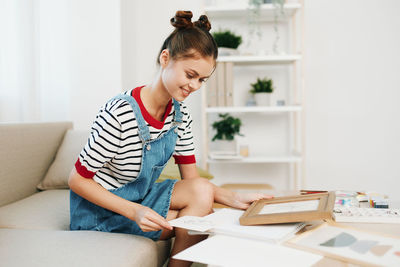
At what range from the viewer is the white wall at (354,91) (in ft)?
8.84

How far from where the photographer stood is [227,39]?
2.50 meters

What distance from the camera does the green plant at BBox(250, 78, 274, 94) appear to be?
98.4 inches

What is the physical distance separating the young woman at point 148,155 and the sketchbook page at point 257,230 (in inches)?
5.9

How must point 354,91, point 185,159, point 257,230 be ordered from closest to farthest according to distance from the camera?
point 257,230 < point 185,159 < point 354,91

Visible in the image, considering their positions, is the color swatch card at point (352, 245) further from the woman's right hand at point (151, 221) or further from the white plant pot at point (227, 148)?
the white plant pot at point (227, 148)

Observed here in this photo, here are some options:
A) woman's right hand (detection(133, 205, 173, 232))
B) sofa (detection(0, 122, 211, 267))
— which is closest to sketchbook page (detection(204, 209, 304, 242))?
woman's right hand (detection(133, 205, 173, 232))

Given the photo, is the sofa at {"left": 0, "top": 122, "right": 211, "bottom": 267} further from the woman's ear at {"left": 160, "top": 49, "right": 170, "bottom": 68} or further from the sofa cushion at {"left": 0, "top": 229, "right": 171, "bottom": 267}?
the woman's ear at {"left": 160, "top": 49, "right": 170, "bottom": 68}

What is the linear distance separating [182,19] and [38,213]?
90 centimetres

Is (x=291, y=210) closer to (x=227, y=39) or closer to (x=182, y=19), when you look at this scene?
(x=182, y=19)

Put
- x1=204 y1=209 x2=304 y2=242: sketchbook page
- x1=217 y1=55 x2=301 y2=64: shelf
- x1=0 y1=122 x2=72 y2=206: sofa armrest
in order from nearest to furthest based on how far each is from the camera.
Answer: x1=204 y1=209 x2=304 y2=242: sketchbook page < x1=0 y1=122 x2=72 y2=206: sofa armrest < x1=217 y1=55 x2=301 y2=64: shelf

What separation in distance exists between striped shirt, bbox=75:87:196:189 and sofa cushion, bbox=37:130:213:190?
61 centimetres

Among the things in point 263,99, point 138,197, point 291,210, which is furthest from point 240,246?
point 263,99

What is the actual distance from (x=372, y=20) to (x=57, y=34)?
2.19 m

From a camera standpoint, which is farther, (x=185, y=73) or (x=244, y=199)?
(x=244, y=199)
